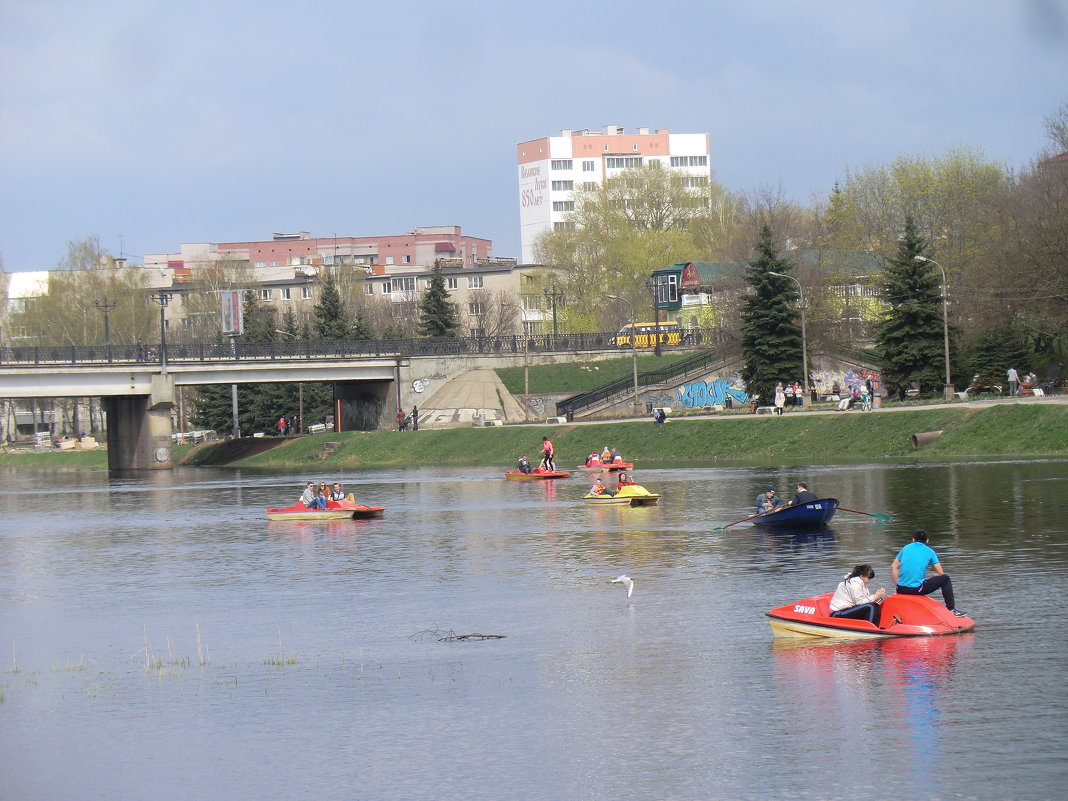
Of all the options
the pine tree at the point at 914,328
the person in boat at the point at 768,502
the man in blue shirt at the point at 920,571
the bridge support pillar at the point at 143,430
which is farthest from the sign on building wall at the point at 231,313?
the man in blue shirt at the point at 920,571

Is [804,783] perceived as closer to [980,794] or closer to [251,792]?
[980,794]

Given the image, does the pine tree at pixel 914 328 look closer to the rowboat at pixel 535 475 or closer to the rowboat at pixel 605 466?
the rowboat at pixel 605 466

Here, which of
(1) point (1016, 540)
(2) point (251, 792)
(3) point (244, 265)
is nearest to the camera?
Answer: (2) point (251, 792)

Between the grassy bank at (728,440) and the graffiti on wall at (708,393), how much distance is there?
1057 cm

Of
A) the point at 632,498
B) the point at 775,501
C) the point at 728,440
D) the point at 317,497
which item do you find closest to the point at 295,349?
the point at 728,440

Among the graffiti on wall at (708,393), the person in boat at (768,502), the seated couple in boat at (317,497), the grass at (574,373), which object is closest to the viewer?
the person in boat at (768,502)

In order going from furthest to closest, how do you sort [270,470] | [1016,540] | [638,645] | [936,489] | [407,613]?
1. [270,470]
2. [936,489]
3. [1016,540]
4. [407,613]
5. [638,645]

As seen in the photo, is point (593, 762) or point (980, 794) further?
point (593, 762)

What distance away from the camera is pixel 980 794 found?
14211mm

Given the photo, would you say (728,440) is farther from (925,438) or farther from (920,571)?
(920,571)

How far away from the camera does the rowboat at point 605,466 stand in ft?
206

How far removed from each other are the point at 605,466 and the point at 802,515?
1077 inches

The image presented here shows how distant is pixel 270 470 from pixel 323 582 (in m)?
57.1

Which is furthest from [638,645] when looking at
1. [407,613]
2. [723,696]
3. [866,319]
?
[866,319]
